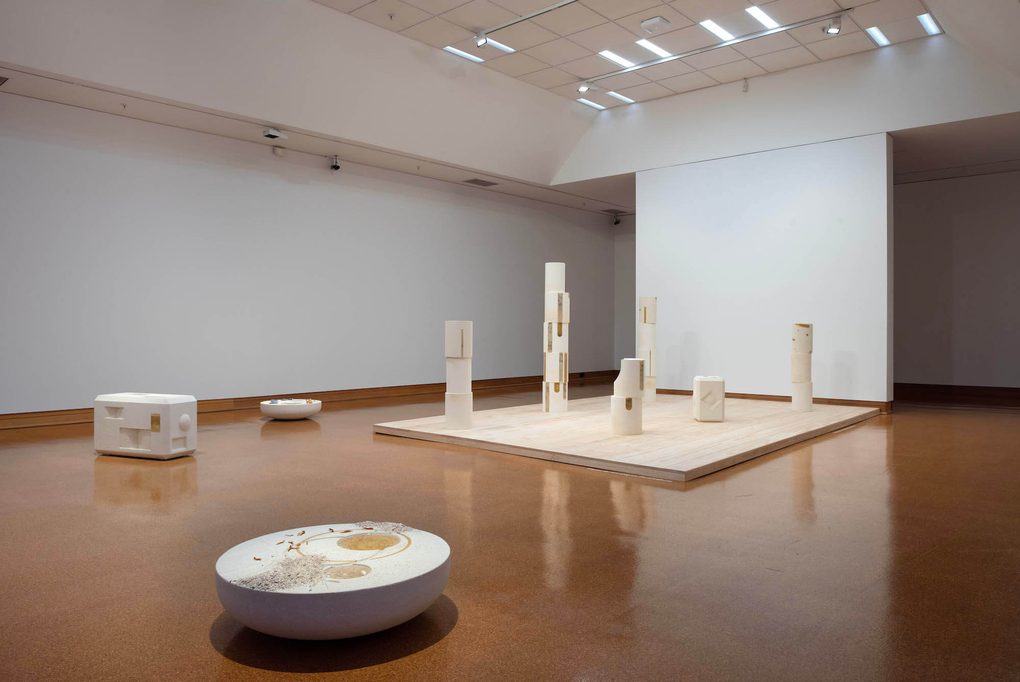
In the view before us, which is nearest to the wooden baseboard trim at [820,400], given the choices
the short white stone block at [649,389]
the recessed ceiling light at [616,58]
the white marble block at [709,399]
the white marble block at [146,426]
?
the short white stone block at [649,389]

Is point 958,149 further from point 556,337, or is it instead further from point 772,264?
point 556,337

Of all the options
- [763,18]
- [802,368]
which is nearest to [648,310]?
[802,368]

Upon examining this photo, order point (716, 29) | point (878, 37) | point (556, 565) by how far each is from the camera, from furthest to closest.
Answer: point (878, 37), point (716, 29), point (556, 565)

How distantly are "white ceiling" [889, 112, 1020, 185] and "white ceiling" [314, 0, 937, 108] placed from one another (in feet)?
3.64

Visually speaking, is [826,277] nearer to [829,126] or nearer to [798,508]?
[829,126]

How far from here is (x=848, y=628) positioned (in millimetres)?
2141

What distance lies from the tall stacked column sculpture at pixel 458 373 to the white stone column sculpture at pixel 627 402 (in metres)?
1.22

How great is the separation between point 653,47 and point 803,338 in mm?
3669

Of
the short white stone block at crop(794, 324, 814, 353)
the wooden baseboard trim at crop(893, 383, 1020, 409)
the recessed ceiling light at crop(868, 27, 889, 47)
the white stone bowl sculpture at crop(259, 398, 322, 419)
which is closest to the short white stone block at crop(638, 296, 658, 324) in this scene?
the short white stone block at crop(794, 324, 814, 353)

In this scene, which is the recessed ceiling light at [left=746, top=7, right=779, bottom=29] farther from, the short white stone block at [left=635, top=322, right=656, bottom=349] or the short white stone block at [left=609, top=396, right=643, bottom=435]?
the short white stone block at [left=609, top=396, right=643, bottom=435]

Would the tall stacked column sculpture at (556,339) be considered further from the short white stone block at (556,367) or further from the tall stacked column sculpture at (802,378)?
the tall stacked column sculpture at (802,378)

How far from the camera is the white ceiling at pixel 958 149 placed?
7.77m

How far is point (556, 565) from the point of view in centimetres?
A: 273

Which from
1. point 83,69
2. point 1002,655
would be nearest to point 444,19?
point 83,69
